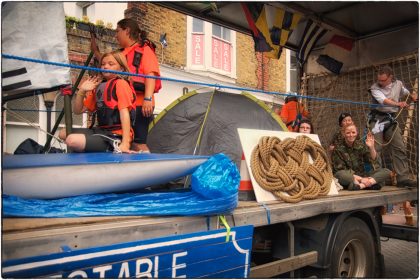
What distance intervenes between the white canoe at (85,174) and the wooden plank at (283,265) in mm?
869

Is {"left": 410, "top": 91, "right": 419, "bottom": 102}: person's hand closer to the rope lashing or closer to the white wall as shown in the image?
the rope lashing

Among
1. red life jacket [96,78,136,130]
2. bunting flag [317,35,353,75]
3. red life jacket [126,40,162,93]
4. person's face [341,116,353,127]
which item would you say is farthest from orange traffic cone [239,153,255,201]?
bunting flag [317,35,353,75]

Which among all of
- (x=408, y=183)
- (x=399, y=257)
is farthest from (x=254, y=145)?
(x=399, y=257)

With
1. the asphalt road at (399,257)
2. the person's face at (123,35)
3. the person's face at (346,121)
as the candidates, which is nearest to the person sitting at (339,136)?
the person's face at (346,121)

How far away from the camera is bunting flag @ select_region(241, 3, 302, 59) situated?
16.4 feet

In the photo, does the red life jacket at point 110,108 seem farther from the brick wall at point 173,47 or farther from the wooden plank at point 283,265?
the brick wall at point 173,47

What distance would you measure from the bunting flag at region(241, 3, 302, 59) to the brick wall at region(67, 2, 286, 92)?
4.87 meters

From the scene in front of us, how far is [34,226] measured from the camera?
1.62 m

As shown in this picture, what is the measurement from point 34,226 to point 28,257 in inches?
9.4

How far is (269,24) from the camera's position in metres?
5.24

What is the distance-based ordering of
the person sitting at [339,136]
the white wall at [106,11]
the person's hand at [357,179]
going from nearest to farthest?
the person's hand at [357,179]
the person sitting at [339,136]
the white wall at [106,11]

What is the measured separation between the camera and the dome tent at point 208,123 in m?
3.63

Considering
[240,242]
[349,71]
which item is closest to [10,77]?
[240,242]

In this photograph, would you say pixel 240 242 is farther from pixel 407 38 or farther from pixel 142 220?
pixel 407 38
